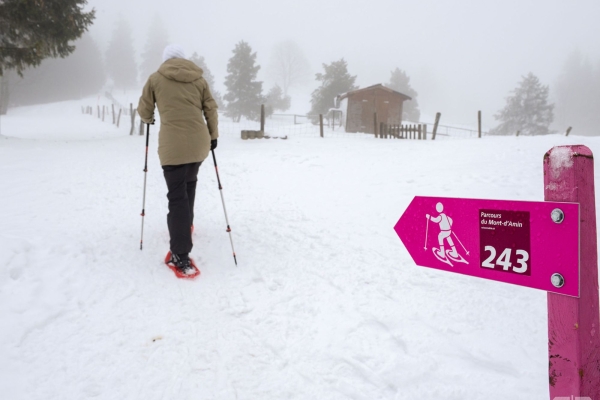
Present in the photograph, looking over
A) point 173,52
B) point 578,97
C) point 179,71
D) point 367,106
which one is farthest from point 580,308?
point 578,97

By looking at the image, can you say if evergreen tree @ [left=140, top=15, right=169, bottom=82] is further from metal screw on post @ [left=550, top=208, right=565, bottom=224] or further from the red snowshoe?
metal screw on post @ [left=550, top=208, right=565, bottom=224]

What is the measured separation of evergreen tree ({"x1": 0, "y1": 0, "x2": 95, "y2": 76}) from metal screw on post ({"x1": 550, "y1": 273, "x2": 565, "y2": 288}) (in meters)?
14.5

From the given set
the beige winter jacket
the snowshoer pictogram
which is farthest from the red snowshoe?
the snowshoer pictogram

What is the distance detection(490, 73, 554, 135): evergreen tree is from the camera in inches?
1350

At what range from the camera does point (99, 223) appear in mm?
4695

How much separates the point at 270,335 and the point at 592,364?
2.18 m

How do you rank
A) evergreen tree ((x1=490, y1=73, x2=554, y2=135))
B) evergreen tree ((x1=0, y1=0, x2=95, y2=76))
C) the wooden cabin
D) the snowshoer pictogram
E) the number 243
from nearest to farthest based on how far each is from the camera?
the number 243 < the snowshoer pictogram < evergreen tree ((x1=0, y1=0, x2=95, y2=76)) < the wooden cabin < evergreen tree ((x1=490, y1=73, x2=554, y2=135))

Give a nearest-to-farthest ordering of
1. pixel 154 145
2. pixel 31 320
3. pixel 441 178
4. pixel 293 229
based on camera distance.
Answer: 1. pixel 31 320
2. pixel 293 229
3. pixel 441 178
4. pixel 154 145

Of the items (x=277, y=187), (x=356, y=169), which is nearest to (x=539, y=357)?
(x=277, y=187)

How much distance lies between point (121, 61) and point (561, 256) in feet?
265

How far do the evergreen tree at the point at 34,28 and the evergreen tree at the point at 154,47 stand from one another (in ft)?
194

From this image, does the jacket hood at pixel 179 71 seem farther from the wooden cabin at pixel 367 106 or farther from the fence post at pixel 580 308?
the wooden cabin at pixel 367 106

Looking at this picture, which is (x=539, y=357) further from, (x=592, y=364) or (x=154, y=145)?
(x=154, y=145)

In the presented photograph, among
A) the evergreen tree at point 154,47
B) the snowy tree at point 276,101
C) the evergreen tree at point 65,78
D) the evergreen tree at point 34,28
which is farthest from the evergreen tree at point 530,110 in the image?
the evergreen tree at point 154,47
